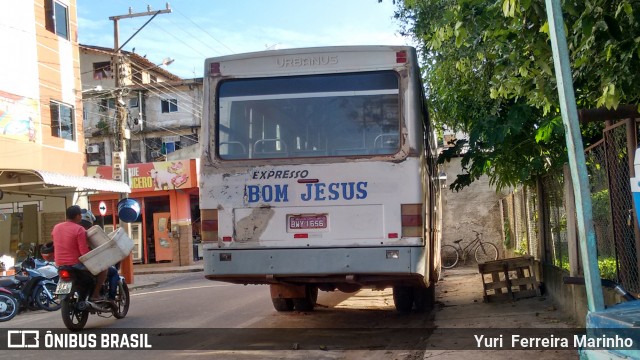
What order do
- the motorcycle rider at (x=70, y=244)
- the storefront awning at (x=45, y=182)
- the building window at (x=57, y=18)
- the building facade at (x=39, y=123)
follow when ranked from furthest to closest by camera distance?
the building window at (x=57, y=18), the building facade at (x=39, y=123), the storefront awning at (x=45, y=182), the motorcycle rider at (x=70, y=244)

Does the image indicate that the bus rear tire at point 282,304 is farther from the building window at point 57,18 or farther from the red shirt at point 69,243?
the building window at point 57,18

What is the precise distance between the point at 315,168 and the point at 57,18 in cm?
1846

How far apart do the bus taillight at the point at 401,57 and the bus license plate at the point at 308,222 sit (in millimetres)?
2020

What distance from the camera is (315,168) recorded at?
773 centimetres

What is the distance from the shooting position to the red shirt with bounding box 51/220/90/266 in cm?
948

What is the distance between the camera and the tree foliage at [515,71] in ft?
17.0

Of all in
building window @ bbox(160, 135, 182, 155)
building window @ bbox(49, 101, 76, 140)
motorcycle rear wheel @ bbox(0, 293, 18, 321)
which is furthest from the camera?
building window @ bbox(160, 135, 182, 155)

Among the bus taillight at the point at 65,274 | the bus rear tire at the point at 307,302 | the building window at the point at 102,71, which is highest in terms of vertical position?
the building window at the point at 102,71

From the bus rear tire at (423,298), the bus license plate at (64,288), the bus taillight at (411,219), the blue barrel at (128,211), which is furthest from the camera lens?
the blue barrel at (128,211)

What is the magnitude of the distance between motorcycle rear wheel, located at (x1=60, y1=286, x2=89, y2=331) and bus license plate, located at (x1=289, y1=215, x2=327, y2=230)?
3656 mm

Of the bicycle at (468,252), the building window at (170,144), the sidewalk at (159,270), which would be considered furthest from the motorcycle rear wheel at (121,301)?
the building window at (170,144)

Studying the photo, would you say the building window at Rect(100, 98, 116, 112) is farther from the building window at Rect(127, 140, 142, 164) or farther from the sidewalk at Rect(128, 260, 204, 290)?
the sidewalk at Rect(128, 260, 204, 290)

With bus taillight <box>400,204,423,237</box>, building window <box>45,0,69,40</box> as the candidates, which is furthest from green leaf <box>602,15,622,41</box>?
building window <box>45,0,69,40</box>

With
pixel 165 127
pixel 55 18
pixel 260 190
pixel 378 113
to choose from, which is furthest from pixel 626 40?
pixel 165 127
